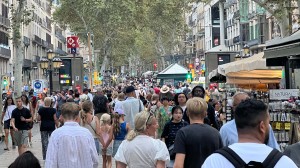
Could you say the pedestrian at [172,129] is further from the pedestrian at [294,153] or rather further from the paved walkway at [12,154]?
the paved walkway at [12,154]

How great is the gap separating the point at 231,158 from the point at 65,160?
4.13 m

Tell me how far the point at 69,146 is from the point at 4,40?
6338cm

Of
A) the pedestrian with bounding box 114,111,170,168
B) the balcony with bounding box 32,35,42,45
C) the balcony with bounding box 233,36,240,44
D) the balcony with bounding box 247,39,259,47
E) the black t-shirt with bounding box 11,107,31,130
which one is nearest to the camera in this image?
the pedestrian with bounding box 114,111,170,168

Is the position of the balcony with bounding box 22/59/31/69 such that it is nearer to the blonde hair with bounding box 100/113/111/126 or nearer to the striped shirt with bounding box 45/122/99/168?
the blonde hair with bounding box 100/113/111/126

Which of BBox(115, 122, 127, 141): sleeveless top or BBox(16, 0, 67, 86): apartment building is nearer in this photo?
BBox(115, 122, 127, 141): sleeveless top

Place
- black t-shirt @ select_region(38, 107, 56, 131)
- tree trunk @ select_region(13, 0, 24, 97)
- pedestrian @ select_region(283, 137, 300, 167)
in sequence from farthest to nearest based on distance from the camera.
Answer: tree trunk @ select_region(13, 0, 24, 97) → black t-shirt @ select_region(38, 107, 56, 131) → pedestrian @ select_region(283, 137, 300, 167)

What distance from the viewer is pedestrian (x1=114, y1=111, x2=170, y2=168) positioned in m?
7.09

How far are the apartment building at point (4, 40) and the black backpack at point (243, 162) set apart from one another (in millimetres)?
62807

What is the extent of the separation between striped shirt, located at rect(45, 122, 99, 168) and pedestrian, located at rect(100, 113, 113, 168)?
4.11 meters

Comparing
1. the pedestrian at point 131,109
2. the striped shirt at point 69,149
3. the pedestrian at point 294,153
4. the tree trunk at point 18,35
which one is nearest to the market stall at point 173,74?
the tree trunk at point 18,35

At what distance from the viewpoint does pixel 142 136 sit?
Result: 7.23 metres

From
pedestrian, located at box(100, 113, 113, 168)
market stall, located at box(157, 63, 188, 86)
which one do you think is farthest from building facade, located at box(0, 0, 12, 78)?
pedestrian, located at box(100, 113, 113, 168)

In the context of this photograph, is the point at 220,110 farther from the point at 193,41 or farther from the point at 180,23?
the point at 193,41

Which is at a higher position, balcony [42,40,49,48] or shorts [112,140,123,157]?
balcony [42,40,49,48]
